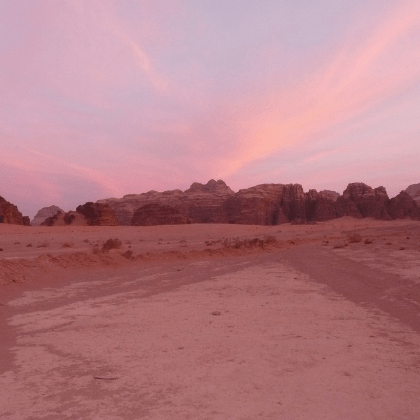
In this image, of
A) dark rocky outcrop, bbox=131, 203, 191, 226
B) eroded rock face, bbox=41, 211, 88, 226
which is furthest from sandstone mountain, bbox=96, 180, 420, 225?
eroded rock face, bbox=41, 211, 88, 226

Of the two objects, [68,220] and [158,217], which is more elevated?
[158,217]

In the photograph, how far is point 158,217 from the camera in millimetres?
86000

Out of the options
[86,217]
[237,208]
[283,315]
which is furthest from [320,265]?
[237,208]

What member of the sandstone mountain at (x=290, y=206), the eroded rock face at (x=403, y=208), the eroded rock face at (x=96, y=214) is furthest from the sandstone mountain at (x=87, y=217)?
the eroded rock face at (x=403, y=208)

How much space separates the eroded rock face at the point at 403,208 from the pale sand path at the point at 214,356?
9699cm

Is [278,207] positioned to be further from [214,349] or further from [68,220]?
[214,349]

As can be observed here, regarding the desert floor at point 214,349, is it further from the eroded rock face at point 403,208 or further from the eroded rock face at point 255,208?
the eroded rock face at point 403,208

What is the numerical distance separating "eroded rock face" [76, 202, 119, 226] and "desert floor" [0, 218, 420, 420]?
2218 inches

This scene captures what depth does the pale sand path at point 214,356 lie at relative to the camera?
349cm

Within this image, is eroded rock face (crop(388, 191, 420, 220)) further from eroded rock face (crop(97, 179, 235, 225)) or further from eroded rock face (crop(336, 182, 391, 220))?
eroded rock face (crop(97, 179, 235, 225))

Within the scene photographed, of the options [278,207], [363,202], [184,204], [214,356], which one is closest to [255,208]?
[278,207]

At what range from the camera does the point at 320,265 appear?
13.9 metres

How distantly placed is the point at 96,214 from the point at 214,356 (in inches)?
2550

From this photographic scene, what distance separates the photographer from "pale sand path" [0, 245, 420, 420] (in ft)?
11.4
